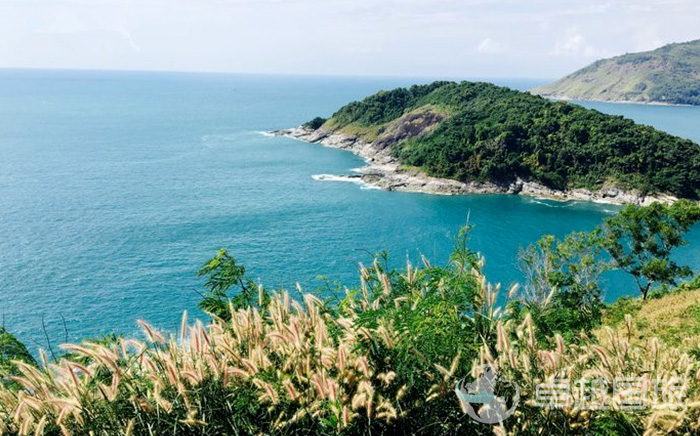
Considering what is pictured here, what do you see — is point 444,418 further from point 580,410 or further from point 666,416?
point 666,416

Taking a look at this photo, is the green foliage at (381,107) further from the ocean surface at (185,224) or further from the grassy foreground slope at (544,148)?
the ocean surface at (185,224)

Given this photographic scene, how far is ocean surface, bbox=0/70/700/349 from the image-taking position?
41719 mm

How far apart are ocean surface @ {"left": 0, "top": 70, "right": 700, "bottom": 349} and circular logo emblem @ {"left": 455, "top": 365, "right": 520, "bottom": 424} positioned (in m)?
13.6

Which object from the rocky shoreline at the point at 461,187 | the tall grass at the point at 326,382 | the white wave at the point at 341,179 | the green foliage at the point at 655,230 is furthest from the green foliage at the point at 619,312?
the white wave at the point at 341,179

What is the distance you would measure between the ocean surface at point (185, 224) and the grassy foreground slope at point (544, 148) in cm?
770

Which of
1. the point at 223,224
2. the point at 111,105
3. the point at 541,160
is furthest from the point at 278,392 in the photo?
the point at 111,105

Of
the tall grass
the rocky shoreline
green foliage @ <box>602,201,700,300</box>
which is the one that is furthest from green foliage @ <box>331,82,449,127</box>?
the tall grass

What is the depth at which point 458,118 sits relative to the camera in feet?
322

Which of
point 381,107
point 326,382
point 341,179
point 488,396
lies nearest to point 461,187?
point 341,179

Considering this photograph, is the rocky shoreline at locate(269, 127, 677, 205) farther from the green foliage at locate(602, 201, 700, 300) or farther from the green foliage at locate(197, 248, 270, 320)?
the green foliage at locate(197, 248, 270, 320)

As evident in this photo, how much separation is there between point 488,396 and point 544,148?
85294 millimetres

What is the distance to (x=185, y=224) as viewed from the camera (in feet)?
198

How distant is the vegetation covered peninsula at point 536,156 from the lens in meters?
75.6

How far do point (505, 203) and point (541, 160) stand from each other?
14519 mm
